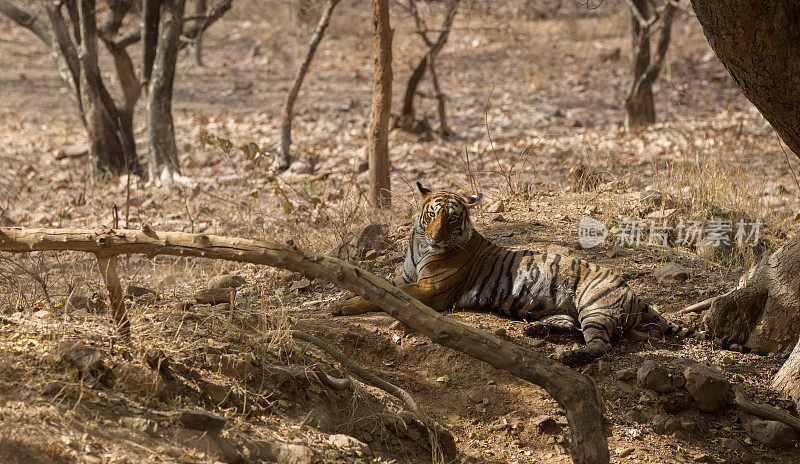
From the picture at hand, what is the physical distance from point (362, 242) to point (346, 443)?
3.29 metres

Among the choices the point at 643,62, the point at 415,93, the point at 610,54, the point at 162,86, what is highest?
the point at 610,54

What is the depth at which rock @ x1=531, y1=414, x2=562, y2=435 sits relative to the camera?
3.82 m

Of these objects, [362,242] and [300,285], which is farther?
[362,242]

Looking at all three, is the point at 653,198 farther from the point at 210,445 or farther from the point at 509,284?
the point at 210,445

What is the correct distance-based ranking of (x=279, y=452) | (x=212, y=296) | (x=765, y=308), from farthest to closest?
(x=212, y=296) < (x=765, y=308) < (x=279, y=452)

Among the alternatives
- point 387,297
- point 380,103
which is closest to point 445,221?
point 387,297

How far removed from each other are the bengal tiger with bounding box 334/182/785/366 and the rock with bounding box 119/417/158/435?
215 centimetres

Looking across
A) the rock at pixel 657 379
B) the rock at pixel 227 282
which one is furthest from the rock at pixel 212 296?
the rock at pixel 657 379

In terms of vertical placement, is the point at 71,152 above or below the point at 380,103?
below

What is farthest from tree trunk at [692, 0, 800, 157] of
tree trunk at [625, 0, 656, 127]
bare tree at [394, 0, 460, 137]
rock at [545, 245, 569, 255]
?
tree trunk at [625, 0, 656, 127]

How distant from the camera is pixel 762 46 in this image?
10.9 ft

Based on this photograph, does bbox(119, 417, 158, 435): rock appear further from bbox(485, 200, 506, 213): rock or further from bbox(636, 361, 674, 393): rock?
bbox(485, 200, 506, 213): rock

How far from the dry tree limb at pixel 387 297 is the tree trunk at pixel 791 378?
165 centimetres

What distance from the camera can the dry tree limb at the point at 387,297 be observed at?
3.16 metres
